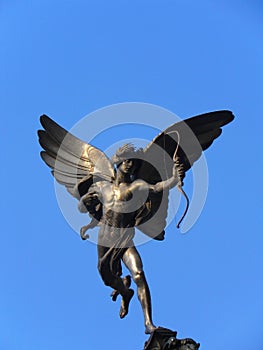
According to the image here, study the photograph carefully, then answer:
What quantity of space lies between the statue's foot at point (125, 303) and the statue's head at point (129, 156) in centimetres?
212

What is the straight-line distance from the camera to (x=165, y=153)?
67.4 ft

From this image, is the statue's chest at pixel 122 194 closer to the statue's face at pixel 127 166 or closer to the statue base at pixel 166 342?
the statue's face at pixel 127 166

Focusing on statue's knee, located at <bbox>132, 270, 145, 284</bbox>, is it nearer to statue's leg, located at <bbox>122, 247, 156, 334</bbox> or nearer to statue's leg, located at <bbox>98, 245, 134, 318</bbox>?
statue's leg, located at <bbox>122, 247, 156, 334</bbox>

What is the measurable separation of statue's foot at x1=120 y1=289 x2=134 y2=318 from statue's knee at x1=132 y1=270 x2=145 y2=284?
571mm

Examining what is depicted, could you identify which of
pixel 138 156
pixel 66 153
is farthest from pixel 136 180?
pixel 66 153

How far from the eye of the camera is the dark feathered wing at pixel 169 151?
20406 millimetres

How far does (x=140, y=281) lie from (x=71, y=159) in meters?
2.89

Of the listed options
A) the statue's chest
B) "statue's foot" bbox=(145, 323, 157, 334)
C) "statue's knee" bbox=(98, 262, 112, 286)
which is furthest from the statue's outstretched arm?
"statue's foot" bbox=(145, 323, 157, 334)

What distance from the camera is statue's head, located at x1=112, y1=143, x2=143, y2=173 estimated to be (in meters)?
20.3

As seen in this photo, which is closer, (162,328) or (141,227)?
(162,328)

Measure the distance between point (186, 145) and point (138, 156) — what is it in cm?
89

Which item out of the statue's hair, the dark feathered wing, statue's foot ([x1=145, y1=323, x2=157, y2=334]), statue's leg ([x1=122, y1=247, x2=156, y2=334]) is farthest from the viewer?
the dark feathered wing

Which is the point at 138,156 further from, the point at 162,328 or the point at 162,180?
the point at 162,328

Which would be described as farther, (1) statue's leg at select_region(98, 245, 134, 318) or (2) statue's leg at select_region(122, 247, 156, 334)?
(1) statue's leg at select_region(98, 245, 134, 318)
